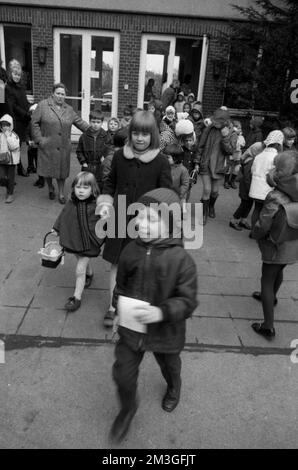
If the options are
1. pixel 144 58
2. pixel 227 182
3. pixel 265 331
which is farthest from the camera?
Answer: pixel 144 58

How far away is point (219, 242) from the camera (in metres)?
5.81

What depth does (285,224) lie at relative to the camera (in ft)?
10.6

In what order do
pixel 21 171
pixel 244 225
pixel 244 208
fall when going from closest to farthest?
pixel 244 208 → pixel 244 225 → pixel 21 171

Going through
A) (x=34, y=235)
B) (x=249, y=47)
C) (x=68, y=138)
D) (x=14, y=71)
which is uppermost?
(x=249, y=47)

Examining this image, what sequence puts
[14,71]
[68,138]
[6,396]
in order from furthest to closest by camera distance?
[14,71]
[68,138]
[6,396]

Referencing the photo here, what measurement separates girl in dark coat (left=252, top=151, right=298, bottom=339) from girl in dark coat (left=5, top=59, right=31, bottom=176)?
18.3 feet

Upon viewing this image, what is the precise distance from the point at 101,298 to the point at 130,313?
193 cm

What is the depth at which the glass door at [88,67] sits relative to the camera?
1089 cm

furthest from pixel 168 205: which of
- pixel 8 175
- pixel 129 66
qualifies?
pixel 129 66

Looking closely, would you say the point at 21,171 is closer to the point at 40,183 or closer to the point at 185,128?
the point at 40,183

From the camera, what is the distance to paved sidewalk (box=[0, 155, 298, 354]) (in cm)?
347
